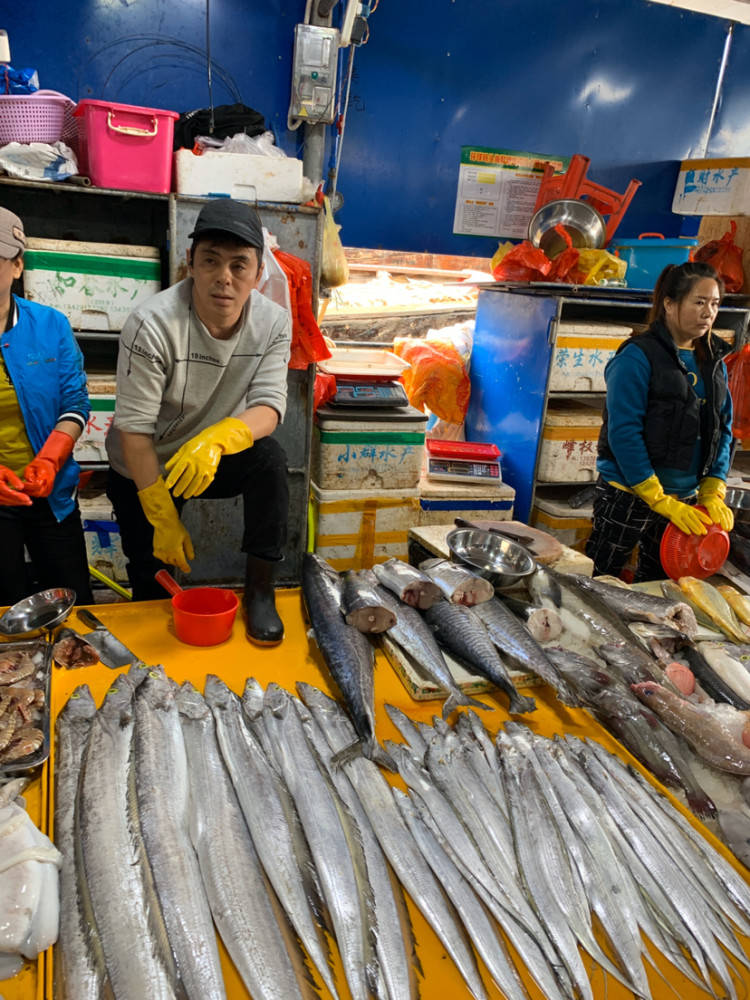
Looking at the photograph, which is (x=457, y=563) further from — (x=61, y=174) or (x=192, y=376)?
(x=61, y=174)

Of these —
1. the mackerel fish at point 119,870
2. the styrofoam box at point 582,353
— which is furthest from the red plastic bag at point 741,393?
the mackerel fish at point 119,870

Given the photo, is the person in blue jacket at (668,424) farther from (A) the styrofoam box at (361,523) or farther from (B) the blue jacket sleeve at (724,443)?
(A) the styrofoam box at (361,523)

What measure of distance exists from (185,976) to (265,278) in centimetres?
324

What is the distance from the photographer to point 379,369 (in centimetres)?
461

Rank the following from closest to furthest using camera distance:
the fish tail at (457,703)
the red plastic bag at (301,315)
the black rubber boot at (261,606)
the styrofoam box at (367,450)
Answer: the fish tail at (457,703) → the black rubber boot at (261,606) → the red plastic bag at (301,315) → the styrofoam box at (367,450)

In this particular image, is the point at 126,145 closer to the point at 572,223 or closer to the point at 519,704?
the point at 572,223

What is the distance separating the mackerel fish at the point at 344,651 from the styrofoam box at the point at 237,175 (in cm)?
225

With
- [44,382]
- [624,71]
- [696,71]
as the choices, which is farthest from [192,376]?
[696,71]

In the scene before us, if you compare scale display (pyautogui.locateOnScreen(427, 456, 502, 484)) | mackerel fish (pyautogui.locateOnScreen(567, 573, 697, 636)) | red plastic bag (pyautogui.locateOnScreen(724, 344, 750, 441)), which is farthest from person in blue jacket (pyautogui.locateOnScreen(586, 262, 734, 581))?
red plastic bag (pyautogui.locateOnScreen(724, 344, 750, 441))

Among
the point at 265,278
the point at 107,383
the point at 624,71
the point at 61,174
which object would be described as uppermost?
the point at 624,71

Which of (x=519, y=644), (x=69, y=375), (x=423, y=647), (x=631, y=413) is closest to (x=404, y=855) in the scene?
(x=423, y=647)

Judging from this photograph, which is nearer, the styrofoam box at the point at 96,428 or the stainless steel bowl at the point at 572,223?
the styrofoam box at the point at 96,428

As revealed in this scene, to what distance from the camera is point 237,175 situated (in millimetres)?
3873

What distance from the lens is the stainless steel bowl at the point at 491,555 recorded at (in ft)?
9.59
